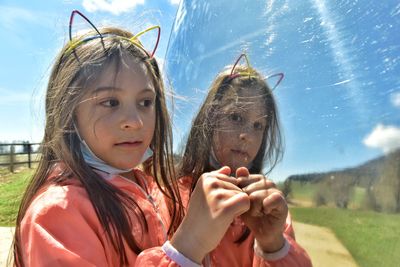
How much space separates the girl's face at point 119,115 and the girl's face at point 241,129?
0.26 m

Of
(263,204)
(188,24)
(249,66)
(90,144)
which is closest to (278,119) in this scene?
(249,66)

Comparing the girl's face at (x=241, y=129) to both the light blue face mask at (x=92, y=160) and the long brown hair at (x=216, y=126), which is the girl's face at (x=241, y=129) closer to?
the long brown hair at (x=216, y=126)

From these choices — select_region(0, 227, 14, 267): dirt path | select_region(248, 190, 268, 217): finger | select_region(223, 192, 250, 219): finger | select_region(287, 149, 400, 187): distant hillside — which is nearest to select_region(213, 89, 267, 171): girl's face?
select_region(287, 149, 400, 187): distant hillside

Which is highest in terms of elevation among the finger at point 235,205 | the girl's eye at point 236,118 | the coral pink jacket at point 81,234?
the girl's eye at point 236,118

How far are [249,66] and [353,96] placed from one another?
36 cm

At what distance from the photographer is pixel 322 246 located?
141cm

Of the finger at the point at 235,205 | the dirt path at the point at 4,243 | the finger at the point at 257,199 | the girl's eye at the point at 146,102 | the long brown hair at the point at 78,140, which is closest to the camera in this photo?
the finger at the point at 235,205

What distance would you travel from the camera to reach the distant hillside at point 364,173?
1349 mm

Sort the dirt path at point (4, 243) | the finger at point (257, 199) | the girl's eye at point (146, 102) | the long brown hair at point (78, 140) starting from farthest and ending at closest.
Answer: the dirt path at point (4, 243) < the girl's eye at point (146, 102) < the long brown hair at point (78, 140) < the finger at point (257, 199)

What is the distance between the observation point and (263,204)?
1187mm

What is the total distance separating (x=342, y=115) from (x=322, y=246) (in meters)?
0.43

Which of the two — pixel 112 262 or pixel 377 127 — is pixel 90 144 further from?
pixel 377 127

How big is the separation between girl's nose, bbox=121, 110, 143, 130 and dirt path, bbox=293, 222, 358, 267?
2.17 feet

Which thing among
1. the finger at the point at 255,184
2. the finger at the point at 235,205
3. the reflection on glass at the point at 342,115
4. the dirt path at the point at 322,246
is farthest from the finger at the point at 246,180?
the dirt path at the point at 322,246
